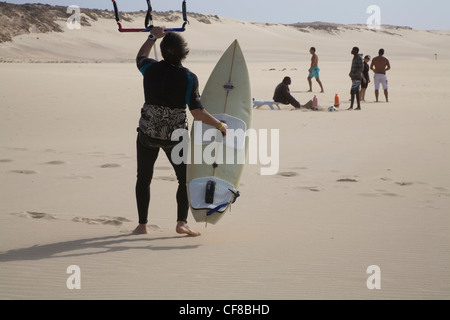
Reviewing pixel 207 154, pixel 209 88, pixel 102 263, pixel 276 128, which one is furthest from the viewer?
pixel 276 128

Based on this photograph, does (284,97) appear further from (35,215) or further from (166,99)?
(166,99)

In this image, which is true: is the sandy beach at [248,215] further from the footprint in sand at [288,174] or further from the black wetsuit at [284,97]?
the black wetsuit at [284,97]

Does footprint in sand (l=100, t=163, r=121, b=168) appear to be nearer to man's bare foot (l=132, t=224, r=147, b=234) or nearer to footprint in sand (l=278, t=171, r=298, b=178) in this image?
footprint in sand (l=278, t=171, r=298, b=178)

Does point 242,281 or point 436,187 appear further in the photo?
point 436,187

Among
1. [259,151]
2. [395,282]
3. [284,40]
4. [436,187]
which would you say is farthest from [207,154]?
[284,40]

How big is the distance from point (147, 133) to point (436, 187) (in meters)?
4.07

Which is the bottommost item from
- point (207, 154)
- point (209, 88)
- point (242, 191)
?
point (242, 191)

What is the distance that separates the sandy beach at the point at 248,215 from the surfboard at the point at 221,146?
32 cm

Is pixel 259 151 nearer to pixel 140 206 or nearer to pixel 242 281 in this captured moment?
pixel 140 206

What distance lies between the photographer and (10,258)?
488cm

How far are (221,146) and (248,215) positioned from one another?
2.87ft

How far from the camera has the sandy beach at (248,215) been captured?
4.45 meters

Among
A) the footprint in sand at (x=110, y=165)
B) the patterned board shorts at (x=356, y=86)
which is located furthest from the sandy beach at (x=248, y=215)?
the patterned board shorts at (x=356, y=86)

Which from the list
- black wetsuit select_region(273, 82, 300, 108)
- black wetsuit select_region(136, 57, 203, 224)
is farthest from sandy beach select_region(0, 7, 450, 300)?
black wetsuit select_region(273, 82, 300, 108)
